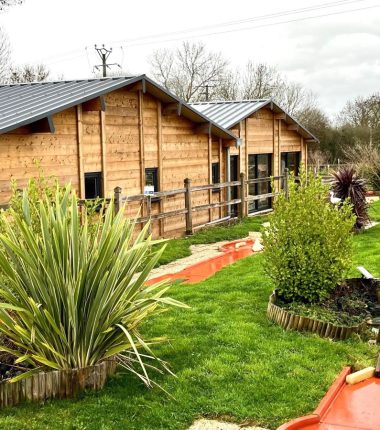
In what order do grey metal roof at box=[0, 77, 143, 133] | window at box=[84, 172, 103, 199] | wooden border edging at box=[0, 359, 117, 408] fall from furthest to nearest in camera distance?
→ window at box=[84, 172, 103, 199], grey metal roof at box=[0, 77, 143, 133], wooden border edging at box=[0, 359, 117, 408]

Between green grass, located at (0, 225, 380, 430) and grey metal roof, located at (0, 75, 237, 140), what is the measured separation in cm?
488

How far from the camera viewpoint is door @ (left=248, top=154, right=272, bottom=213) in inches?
799

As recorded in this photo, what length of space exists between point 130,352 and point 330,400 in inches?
74.3

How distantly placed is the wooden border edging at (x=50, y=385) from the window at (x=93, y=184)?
7.83 meters

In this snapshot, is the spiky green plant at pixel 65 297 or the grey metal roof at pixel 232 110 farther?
the grey metal roof at pixel 232 110

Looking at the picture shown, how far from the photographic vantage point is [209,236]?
50.4ft

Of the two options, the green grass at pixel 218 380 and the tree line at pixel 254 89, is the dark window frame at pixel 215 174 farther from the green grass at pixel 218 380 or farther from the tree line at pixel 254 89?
the tree line at pixel 254 89

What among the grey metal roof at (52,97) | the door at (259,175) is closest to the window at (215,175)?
the grey metal roof at (52,97)

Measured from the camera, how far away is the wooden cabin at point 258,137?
19.2m

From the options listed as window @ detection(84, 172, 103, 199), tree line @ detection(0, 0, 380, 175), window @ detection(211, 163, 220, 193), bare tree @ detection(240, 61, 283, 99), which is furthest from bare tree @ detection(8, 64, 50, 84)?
window @ detection(84, 172, 103, 199)

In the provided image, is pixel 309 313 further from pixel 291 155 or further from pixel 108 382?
pixel 291 155

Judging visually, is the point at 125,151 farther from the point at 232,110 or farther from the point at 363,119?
the point at 363,119

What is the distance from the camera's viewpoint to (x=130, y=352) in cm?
577

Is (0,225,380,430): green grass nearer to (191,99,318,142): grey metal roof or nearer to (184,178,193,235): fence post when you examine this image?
(184,178,193,235): fence post
